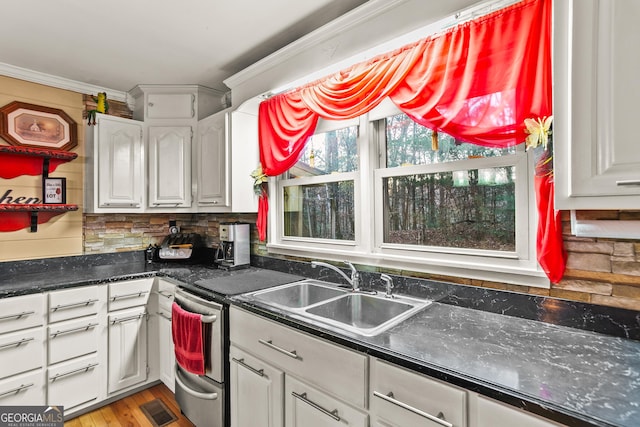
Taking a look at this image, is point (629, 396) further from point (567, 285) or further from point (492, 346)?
point (567, 285)

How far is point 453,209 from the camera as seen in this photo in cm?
175

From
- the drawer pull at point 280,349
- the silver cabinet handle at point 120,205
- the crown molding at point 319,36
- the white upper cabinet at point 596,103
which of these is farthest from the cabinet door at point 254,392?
the crown molding at point 319,36

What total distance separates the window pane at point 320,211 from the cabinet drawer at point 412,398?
1.15 meters

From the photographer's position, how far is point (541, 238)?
1.35 meters

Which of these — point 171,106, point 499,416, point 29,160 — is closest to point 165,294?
point 29,160

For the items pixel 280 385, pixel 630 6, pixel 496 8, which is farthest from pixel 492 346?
pixel 496 8

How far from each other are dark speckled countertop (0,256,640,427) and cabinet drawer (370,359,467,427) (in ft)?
0.14

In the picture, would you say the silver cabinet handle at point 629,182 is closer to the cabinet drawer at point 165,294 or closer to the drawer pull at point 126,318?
the cabinet drawer at point 165,294

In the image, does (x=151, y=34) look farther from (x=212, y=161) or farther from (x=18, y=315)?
(x=18, y=315)

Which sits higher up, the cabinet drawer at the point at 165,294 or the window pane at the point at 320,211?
the window pane at the point at 320,211

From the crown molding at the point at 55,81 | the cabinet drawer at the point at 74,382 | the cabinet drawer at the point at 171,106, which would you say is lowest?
the cabinet drawer at the point at 74,382

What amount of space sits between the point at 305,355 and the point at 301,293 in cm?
69

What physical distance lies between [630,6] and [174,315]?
247cm

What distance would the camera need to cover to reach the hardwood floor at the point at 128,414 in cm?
216
